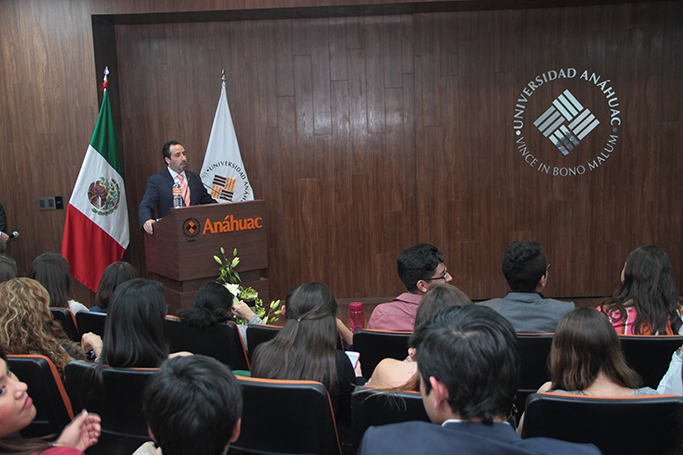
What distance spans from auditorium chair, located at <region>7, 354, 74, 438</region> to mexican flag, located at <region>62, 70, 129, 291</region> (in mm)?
3237

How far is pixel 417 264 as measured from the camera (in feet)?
9.75

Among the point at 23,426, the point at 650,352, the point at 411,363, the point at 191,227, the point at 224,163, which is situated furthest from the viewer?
the point at 224,163

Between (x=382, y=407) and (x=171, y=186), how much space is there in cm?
372

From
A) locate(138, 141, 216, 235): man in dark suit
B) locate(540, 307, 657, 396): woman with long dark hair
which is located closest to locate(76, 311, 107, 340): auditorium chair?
locate(138, 141, 216, 235): man in dark suit

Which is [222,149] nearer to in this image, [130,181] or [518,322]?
[130,181]

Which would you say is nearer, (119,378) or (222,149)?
(119,378)

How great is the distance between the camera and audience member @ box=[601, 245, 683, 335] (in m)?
2.60

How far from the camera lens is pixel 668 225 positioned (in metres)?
5.73

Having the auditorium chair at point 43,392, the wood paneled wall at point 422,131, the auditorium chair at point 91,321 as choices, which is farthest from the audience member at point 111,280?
the wood paneled wall at point 422,131

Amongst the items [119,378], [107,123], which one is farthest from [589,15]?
[119,378]

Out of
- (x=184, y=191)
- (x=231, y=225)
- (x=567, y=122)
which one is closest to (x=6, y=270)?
(x=231, y=225)

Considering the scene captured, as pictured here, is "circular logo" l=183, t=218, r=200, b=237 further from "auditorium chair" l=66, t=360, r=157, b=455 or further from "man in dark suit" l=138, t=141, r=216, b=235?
"auditorium chair" l=66, t=360, r=157, b=455

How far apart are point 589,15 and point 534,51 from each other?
0.63 m

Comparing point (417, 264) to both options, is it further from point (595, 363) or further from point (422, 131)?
point (422, 131)
